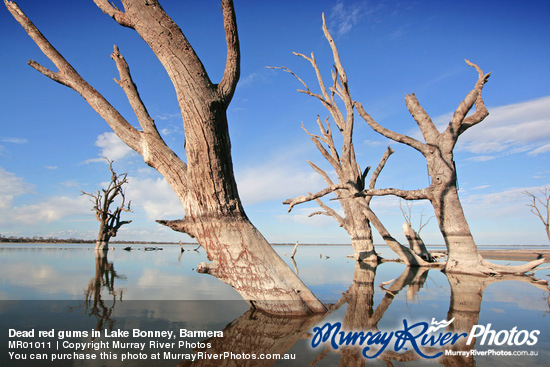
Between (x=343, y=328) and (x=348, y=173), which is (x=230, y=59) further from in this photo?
(x=348, y=173)

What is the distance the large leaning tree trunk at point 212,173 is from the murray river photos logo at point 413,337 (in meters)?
0.82

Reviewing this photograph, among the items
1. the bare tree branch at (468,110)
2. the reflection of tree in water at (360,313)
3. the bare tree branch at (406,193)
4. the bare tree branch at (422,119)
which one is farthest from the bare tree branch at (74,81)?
the bare tree branch at (468,110)

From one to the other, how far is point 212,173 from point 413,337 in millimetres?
2963

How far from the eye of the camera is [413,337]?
2820 mm

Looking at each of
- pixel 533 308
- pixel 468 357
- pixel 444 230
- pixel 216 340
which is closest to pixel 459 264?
pixel 444 230

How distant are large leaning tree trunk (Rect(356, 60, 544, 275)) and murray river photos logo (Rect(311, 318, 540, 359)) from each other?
6085mm

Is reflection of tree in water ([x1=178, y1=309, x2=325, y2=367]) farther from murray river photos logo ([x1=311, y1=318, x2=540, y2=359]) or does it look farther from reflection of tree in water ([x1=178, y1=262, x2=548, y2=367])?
murray river photos logo ([x1=311, y1=318, x2=540, y2=359])

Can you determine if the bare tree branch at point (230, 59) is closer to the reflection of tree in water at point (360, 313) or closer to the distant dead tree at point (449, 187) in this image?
the reflection of tree in water at point (360, 313)

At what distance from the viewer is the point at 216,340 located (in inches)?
104

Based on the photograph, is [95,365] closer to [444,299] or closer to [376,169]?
[444,299]

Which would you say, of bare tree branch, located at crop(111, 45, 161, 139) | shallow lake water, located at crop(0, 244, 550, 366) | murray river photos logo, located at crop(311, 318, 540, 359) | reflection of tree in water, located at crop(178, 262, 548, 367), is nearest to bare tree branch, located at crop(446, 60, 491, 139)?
shallow lake water, located at crop(0, 244, 550, 366)

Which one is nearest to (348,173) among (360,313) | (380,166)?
(380,166)

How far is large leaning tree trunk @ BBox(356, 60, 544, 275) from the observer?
27.4 feet

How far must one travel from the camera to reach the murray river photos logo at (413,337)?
8.54 ft
